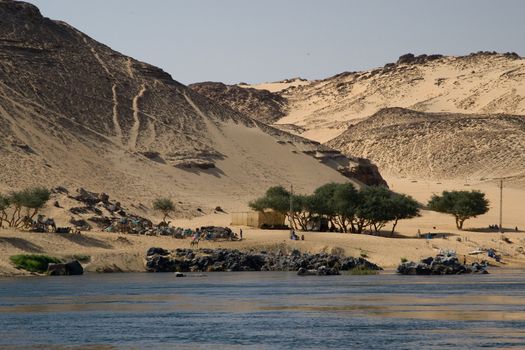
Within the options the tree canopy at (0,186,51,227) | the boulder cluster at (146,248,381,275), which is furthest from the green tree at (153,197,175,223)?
the boulder cluster at (146,248,381,275)

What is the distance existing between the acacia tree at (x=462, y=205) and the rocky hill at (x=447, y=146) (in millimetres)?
39188

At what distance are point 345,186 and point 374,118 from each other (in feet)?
316

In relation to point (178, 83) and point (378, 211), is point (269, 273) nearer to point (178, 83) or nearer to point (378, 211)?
point (378, 211)

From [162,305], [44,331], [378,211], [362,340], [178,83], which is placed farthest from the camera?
[178,83]

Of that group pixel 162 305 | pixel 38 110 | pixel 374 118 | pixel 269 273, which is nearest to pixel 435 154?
pixel 374 118

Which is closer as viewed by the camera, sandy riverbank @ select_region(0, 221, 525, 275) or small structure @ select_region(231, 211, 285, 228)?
sandy riverbank @ select_region(0, 221, 525, 275)

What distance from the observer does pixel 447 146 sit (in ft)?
521

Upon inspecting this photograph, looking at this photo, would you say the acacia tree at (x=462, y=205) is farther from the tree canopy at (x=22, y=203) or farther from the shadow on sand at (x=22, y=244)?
the shadow on sand at (x=22, y=244)

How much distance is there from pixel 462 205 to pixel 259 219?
1850 centimetres

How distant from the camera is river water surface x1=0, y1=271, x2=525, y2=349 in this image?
34.6m

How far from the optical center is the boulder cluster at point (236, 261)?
7231 centimetres

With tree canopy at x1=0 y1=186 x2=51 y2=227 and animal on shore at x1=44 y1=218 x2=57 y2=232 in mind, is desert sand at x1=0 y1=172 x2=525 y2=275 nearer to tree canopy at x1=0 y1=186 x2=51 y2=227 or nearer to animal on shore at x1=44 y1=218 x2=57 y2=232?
animal on shore at x1=44 y1=218 x2=57 y2=232

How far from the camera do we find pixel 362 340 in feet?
113

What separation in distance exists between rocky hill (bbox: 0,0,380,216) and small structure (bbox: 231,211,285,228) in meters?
12.3
